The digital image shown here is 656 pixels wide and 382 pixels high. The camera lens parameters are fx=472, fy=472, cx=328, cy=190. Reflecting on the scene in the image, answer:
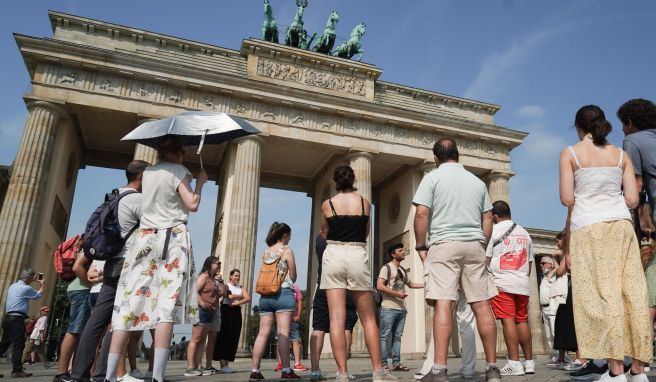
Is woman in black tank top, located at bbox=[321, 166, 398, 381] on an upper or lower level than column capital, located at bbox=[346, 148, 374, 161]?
lower

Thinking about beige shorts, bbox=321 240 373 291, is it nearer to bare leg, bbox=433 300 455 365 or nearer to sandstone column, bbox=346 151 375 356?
bare leg, bbox=433 300 455 365

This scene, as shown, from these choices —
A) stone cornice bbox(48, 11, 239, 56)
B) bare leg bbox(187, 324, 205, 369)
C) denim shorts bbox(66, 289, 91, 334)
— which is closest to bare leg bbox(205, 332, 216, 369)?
bare leg bbox(187, 324, 205, 369)

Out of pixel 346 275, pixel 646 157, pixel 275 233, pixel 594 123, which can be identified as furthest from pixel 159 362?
pixel 646 157

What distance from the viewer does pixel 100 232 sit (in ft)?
14.2

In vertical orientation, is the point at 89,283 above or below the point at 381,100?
below

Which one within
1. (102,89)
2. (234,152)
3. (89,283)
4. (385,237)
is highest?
(102,89)

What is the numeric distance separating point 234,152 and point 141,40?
615 centimetres

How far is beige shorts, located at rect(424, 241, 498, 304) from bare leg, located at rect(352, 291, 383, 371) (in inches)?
22.3

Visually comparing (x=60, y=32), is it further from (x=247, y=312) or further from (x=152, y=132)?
(x=152, y=132)

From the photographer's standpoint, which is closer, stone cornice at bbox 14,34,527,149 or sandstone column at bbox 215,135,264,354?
sandstone column at bbox 215,135,264,354

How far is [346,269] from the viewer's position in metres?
4.40

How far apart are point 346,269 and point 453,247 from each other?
0.99 metres

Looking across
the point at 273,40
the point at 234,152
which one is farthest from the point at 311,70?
the point at 234,152

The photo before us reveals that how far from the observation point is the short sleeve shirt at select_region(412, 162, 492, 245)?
426cm
